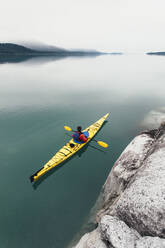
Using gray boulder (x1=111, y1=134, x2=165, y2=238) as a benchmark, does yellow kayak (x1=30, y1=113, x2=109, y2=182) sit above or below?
below

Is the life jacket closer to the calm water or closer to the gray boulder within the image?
the calm water

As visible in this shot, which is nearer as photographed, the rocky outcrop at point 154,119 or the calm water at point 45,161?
the calm water at point 45,161

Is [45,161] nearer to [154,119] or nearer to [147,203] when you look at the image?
[147,203]

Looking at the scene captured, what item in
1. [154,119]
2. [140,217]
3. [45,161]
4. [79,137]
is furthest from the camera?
[154,119]

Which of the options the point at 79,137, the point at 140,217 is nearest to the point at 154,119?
the point at 79,137

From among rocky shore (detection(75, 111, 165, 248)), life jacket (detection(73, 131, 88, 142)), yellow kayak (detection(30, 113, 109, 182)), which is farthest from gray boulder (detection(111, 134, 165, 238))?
life jacket (detection(73, 131, 88, 142))

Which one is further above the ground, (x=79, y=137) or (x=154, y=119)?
(x=154, y=119)

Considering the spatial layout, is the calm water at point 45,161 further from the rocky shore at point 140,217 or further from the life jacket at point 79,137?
the rocky shore at point 140,217

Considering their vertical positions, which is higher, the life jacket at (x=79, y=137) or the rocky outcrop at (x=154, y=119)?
the rocky outcrop at (x=154, y=119)

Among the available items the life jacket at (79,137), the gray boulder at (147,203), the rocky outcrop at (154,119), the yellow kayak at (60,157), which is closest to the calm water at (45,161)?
the yellow kayak at (60,157)

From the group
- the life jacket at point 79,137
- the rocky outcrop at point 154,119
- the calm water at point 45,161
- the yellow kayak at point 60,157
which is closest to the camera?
the calm water at point 45,161

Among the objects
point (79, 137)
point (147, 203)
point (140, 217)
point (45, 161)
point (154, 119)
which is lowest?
point (45, 161)

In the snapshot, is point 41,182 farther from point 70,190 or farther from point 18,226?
point 18,226

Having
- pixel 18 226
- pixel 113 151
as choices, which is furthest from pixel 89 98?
pixel 18 226
